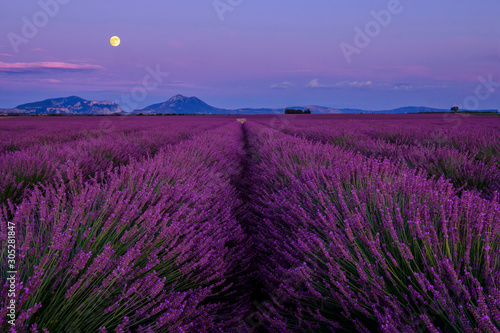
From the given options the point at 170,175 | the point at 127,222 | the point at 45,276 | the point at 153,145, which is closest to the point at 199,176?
the point at 170,175

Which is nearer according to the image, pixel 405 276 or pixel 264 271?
pixel 405 276

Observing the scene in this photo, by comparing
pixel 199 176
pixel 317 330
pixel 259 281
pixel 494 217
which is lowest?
pixel 259 281

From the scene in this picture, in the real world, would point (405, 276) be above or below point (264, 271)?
above

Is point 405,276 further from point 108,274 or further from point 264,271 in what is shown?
point 108,274

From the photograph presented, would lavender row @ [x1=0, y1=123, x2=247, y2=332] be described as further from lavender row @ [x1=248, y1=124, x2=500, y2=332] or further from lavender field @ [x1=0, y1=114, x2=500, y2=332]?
lavender row @ [x1=248, y1=124, x2=500, y2=332]

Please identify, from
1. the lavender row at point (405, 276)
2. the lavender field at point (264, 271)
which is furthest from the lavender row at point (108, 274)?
the lavender row at point (405, 276)

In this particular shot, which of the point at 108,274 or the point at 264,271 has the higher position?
the point at 108,274

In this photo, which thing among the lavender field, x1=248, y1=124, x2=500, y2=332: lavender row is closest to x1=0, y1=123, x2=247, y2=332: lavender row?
the lavender field

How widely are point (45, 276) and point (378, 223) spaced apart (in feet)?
5.30

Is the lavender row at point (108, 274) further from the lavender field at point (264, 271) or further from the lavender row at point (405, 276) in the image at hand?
the lavender row at point (405, 276)

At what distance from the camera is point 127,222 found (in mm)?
1711

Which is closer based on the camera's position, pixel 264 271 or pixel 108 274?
pixel 108 274

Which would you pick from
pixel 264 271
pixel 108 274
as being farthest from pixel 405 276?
pixel 108 274

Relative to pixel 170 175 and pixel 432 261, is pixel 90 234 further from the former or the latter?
pixel 432 261
